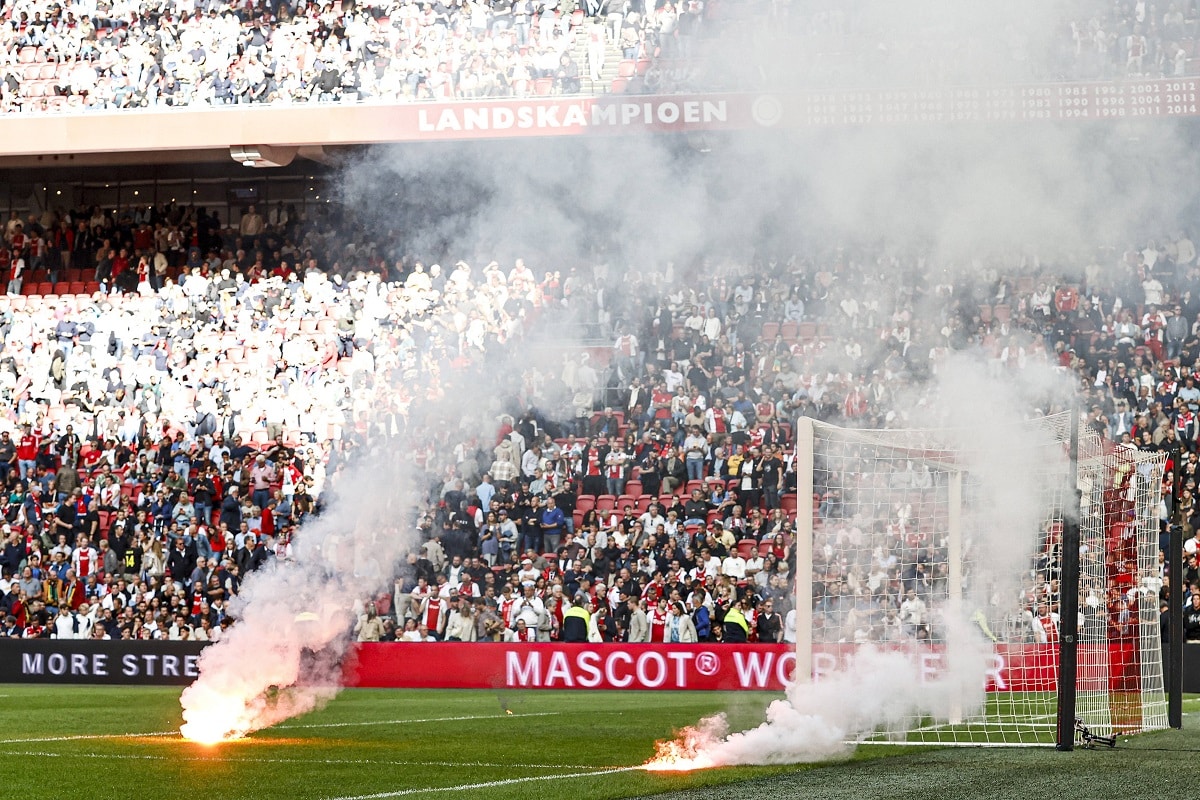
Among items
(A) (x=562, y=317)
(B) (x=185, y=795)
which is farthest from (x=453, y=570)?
(B) (x=185, y=795)

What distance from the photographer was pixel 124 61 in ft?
71.0

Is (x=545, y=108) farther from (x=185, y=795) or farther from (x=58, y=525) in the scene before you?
→ (x=185, y=795)

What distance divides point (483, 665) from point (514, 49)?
777cm

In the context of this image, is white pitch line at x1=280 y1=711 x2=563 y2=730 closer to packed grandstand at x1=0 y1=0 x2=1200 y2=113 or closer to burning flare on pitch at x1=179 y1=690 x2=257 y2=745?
burning flare on pitch at x1=179 y1=690 x2=257 y2=745

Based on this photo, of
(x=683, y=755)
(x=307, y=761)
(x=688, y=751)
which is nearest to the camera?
(x=683, y=755)

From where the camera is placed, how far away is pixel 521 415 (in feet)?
61.0

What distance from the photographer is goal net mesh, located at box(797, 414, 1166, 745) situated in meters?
10.0

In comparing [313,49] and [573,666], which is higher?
[313,49]

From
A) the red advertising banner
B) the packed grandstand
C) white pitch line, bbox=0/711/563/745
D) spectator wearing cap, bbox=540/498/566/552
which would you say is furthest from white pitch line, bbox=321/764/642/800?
spectator wearing cap, bbox=540/498/566/552

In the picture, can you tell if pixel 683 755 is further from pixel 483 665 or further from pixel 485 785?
pixel 483 665

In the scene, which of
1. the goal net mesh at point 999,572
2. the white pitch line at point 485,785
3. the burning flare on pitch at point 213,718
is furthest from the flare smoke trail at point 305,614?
the goal net mesh at point 999,572

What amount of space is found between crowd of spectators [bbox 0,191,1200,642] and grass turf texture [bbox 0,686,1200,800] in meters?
→ 3.24

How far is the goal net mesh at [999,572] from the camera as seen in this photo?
10.0 m

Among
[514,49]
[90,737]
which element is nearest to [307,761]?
[90,737]
